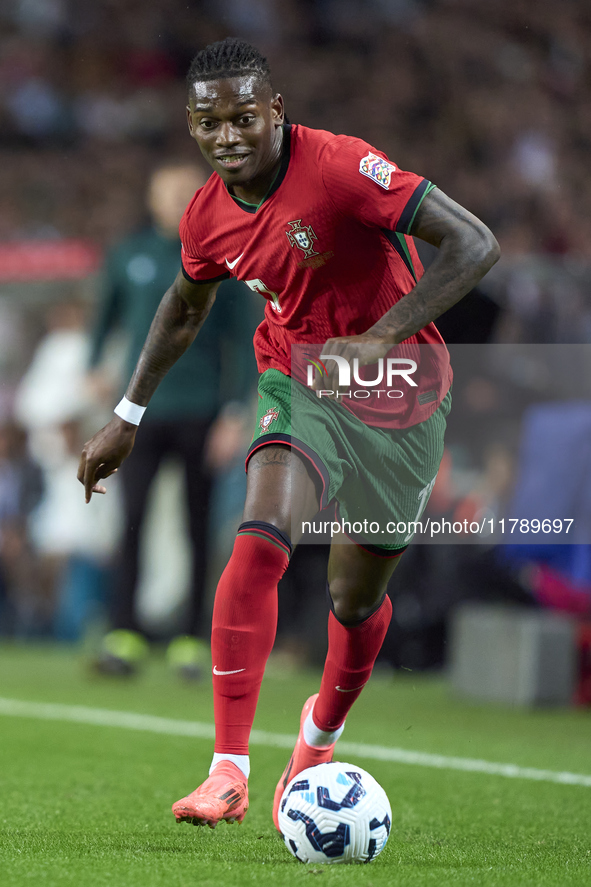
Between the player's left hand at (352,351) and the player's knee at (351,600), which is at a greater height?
the player's left hand at (352,351)

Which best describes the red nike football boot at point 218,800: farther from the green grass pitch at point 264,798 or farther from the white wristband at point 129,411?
the white wristband at point 129,411

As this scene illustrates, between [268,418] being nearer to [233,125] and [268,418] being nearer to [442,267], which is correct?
[442,267]

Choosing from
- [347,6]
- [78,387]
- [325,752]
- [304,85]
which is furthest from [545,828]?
[347,6]

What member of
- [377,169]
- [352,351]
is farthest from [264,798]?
[377,169]

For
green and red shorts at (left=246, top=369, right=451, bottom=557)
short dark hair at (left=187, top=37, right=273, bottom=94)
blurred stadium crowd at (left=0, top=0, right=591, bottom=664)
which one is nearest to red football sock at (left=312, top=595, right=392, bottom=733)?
green and red shorts at (left=246, top=369, right=451, bottom=557)

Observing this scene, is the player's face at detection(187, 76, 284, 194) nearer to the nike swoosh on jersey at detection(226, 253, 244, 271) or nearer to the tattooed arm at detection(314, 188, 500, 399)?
the nike swoosh on jersey at detection(226, 253, 244, 271)

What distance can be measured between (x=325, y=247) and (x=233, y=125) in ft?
1.15

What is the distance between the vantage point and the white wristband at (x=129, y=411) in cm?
329

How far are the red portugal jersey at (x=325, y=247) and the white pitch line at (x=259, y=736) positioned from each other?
144cm


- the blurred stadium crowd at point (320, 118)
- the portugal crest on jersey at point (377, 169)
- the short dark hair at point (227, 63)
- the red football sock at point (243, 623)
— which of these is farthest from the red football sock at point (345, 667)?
the blurred stadium crowd at point (320, 118)

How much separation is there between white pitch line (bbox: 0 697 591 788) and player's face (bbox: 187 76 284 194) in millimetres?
2134

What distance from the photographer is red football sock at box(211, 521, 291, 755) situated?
2738 millimetres

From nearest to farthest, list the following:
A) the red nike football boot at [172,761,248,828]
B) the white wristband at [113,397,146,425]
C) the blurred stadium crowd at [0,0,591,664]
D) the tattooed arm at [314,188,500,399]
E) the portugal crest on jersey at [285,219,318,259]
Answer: the red nike football boot at [172,761,248,828], the tattooed arm at [314,188,500,399], the portugal crest on jersey at [285,219,318,259], the white wristband at [113,397,146,425], the blurred stadium crowd at [0,0,591,664]

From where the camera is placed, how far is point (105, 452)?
10.7 feet
